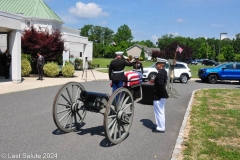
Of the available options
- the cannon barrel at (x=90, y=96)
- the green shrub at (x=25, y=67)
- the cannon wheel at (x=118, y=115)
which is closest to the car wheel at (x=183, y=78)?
the green shrub at (x=25, y=67)

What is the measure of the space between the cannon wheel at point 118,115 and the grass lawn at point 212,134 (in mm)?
1357

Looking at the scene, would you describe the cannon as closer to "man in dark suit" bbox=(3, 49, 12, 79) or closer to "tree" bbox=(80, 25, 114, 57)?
"man in dark suit" bbox=(3, 49, 12, 79)

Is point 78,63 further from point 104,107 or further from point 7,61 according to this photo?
point 104,107

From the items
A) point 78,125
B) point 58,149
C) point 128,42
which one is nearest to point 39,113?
point 78,125

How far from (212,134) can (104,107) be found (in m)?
2.80

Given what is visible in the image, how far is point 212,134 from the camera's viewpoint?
245 inches

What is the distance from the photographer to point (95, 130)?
21.0 feet

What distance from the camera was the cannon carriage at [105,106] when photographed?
5.20 meters

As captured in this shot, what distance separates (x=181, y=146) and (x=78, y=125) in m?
2.52

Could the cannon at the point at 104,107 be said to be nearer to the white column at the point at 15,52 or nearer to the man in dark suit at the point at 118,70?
the man in dark suit at the point at 118,70

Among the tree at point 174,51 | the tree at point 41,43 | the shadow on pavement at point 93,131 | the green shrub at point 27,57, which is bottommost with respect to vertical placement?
the shadow on pavement at point 93,131

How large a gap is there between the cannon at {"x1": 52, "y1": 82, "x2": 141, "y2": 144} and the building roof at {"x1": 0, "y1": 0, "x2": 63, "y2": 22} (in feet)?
91.6

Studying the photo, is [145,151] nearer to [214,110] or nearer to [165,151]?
[165,151]

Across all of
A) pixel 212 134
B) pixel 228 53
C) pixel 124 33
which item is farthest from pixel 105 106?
pixel 124 33
